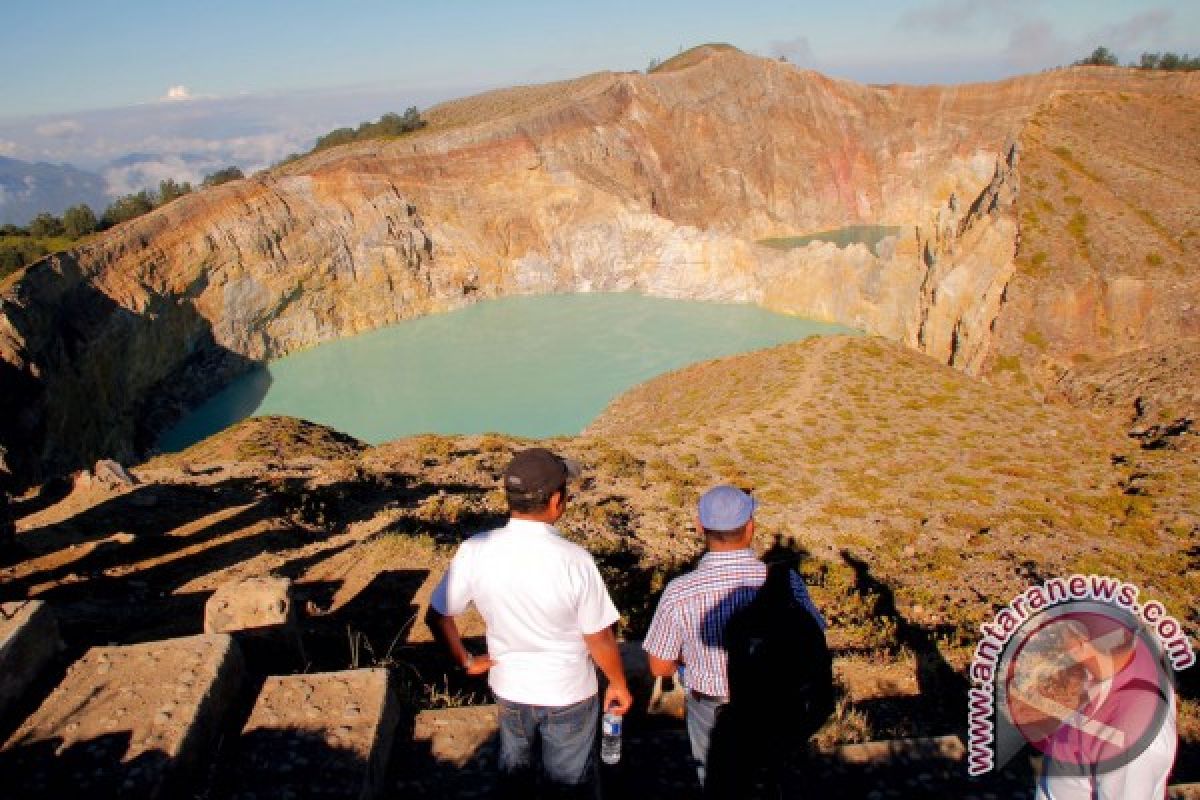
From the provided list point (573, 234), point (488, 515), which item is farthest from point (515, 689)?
point (573, 234)

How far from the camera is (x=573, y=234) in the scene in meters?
52.2

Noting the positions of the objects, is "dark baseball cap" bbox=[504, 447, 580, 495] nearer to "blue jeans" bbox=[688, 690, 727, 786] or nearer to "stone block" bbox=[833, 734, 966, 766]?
"blue jeans" bbox=[688, 690, 727, 786]

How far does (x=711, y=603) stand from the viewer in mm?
3723

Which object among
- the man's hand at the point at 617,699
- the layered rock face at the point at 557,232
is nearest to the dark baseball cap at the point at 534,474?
the man's hand at the point at 617,699

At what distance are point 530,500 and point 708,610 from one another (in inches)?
45.0

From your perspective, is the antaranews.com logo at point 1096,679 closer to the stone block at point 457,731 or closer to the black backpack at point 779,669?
the black backpack at point 779,669

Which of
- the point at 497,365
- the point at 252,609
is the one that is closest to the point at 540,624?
the point at 252,609

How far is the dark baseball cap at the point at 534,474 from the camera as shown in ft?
11.1

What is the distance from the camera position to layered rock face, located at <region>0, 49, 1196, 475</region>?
102 feet

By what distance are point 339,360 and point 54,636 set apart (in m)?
38.6

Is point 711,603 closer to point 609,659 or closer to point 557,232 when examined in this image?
point 609,659

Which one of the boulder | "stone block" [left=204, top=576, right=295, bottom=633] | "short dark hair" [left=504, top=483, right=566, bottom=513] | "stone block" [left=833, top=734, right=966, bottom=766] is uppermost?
"short dark hair" [left=504, top=483, right=566, bottom=513]

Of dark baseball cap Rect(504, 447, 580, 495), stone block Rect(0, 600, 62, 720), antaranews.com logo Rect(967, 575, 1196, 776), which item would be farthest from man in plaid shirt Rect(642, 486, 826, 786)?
stone block Rect(0, 600, 62, 720)

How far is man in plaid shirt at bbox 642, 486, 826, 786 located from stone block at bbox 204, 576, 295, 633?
3226 mm
